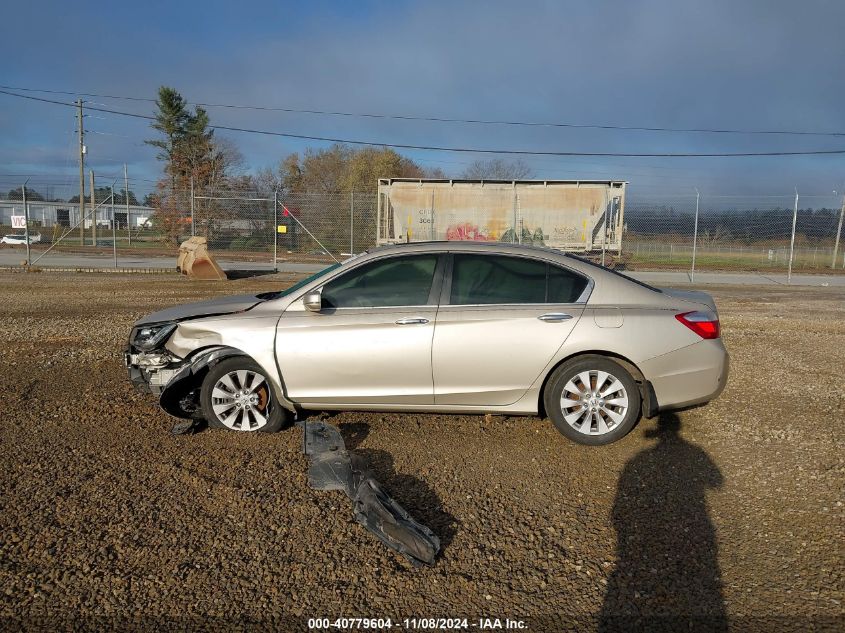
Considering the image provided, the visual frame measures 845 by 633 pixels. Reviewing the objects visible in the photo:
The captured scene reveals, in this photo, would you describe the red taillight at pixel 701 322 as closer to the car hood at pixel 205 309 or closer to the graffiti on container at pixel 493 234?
the car hood at pixel 205 309

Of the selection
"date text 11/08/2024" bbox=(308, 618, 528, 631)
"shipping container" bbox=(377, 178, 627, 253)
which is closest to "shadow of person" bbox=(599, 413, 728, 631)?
"date text 11/08/2024" bbox=(308, 618, 528, 631)

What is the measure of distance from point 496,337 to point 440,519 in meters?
1.57

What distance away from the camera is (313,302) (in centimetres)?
502

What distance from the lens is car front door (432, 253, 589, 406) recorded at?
16.3ft

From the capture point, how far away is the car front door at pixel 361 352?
5.00 metres

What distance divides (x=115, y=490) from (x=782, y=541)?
3948mm

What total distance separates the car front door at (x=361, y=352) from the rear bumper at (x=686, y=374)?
1684 mm

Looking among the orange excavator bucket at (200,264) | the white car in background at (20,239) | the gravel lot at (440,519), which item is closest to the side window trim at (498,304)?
the gravel lot at (440,519)

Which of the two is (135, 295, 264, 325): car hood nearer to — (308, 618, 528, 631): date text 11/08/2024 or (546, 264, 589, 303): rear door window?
(546, 264, 589, 303): rear door window

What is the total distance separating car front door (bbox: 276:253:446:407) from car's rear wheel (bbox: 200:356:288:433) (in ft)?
0.83

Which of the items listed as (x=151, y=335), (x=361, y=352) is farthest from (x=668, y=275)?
(x=151, y=335)

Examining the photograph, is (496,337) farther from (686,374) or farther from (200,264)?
(200,264)

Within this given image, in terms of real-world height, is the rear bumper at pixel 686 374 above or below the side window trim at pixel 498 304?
below

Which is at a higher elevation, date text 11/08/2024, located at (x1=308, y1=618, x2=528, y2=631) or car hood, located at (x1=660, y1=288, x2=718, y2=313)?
car hood, located at (x1=660, y1=288, x2=718, y2=313)
